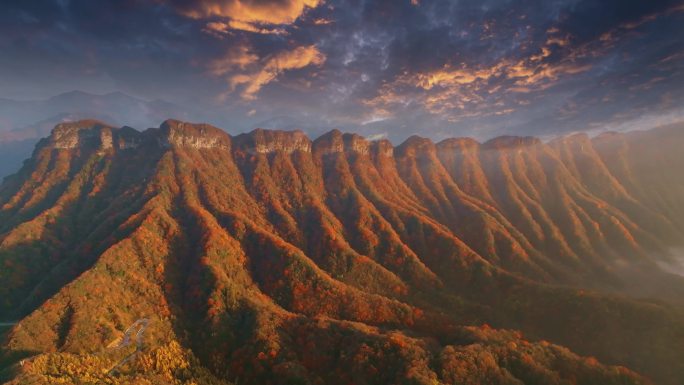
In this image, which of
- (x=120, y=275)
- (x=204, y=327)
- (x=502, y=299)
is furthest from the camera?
(x=502, y=299)

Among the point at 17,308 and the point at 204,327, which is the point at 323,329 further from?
the point at 17,308

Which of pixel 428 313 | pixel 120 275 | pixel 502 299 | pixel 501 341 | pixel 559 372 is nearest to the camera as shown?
pixel 559 372

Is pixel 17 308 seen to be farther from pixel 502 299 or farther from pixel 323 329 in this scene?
pixel 502 299

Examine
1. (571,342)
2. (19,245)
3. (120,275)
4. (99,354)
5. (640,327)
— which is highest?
(19,245)

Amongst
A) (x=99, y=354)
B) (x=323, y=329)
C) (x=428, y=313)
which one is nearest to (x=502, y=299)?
(x=428, y=313)

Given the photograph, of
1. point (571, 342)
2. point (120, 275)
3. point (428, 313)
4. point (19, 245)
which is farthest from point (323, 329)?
point (19, 245)

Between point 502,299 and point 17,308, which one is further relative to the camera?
point 502,299

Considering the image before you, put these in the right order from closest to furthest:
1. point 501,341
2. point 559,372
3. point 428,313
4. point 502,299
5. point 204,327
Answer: point 559,372
point 501,341
point 204,327
point 428,313
point 502,299

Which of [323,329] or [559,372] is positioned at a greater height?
[323,329]

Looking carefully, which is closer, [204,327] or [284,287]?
[204,327]
